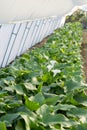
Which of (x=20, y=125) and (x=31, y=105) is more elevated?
(x=31, y=105)

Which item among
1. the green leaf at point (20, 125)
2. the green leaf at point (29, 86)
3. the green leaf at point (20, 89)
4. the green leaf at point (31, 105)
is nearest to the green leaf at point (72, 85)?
the green leaf at point (29, 86)

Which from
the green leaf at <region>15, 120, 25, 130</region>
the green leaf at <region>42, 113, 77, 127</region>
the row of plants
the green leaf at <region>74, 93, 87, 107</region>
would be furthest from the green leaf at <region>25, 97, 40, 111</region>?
the green leaf at <region>74, 93, 87, 107</region>

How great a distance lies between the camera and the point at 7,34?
884cm

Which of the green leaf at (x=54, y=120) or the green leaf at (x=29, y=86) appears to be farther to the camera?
the green leaf at (x=29, y=86)

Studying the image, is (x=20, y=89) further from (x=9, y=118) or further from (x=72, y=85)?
(x=72, y=85)

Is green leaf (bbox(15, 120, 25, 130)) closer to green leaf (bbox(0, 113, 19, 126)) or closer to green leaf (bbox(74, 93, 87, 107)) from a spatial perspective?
green leaf (bbox(0, 113, 19, 126))

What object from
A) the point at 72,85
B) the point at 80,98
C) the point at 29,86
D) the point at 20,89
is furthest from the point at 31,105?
the point at 72,85

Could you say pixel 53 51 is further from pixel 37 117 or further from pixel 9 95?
pixel 37 117

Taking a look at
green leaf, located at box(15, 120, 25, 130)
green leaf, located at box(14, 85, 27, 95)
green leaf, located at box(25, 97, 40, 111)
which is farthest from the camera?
green leaf, located at box(14, 85, 27, 95)

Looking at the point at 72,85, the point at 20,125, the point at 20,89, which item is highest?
the point at 72,85

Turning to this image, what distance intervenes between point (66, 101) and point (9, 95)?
52 cm

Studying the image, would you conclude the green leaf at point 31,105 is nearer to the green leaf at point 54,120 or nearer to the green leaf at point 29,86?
the green leaf at point 54,120

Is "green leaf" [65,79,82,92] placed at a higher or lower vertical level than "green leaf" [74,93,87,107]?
higher

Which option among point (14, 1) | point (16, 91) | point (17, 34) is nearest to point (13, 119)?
point (16, 91)
